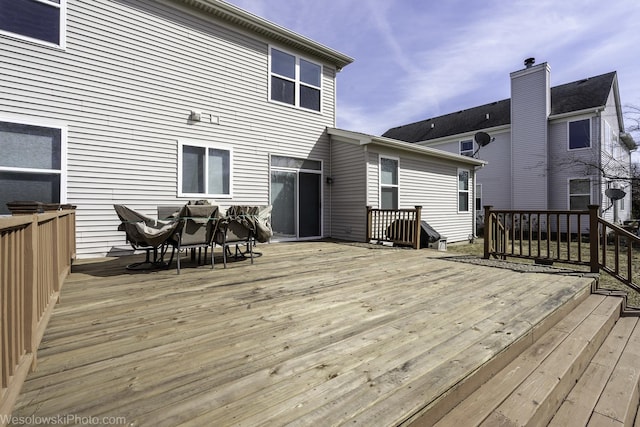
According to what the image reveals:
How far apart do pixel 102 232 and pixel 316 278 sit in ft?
13.8

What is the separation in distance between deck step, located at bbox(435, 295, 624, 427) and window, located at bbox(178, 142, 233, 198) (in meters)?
5.84

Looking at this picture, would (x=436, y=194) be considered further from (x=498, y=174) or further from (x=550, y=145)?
(x=550, y=145)

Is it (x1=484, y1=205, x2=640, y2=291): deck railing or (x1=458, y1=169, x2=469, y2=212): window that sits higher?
(x1=458, y1=169, x2=469, y2=212): window

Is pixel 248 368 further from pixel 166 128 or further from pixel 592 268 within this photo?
pixel 166 128

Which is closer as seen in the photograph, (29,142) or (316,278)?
(316,278)

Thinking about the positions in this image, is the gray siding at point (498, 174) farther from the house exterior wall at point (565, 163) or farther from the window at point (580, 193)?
the window at point (580, 193)

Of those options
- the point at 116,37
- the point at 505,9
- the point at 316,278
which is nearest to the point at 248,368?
the point at 316,278

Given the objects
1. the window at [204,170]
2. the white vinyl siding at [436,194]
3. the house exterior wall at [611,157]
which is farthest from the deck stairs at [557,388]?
the house exterior wall at [611,157]

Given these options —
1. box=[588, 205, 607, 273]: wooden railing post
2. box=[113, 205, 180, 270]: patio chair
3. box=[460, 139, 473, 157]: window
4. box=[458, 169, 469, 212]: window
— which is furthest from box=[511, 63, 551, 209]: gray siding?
box=[113, 205, 180, 270]: patio chair

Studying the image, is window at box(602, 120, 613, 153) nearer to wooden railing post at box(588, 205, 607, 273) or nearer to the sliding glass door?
wooden railing post at box(588, 205, 607, 273)

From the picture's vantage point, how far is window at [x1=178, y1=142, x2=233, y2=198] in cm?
607

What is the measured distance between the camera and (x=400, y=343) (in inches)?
77.9

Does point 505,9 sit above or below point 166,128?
above

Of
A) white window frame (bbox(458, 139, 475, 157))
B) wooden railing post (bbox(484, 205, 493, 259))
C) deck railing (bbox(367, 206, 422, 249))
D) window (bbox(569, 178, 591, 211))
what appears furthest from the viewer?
white window frame (bbox(458, 139, 475, 157))
